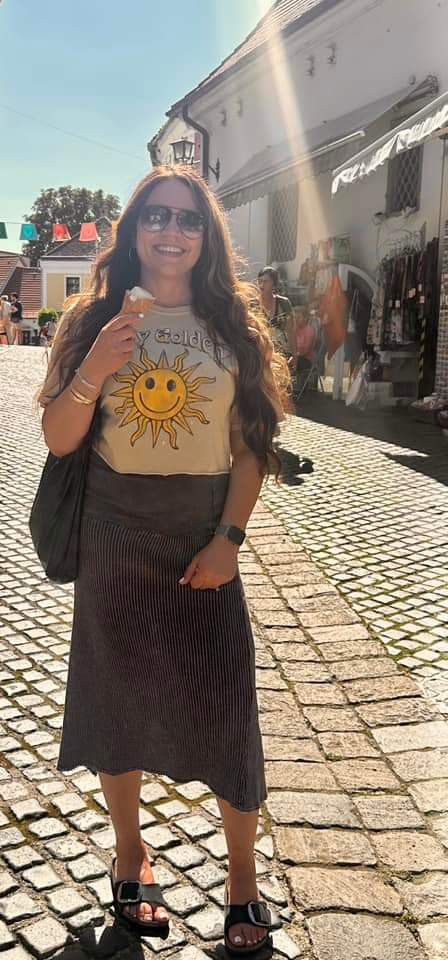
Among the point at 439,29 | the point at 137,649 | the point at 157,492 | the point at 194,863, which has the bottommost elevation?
the point at 194,863

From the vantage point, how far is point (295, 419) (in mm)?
10781

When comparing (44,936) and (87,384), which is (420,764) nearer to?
(44,936)

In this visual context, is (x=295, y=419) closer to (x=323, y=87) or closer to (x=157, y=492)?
(x=323, y=87)

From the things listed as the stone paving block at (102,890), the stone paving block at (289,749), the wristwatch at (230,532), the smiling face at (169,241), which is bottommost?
the stone paving block at (102,890)

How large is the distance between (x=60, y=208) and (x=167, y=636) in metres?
68.4

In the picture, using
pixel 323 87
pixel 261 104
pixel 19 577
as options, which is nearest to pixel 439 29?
pixel 323 87

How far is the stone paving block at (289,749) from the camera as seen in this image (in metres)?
3.03

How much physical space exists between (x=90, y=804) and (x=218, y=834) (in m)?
0.42

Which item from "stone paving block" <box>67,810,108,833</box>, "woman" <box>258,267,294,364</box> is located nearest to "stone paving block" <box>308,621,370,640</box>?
"stone paving block" <box>67,810,108,833</box>

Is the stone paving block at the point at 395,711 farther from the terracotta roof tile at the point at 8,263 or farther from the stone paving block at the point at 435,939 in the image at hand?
the terracotta roof tile at the point at 8,263

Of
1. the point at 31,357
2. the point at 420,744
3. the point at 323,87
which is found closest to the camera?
the point at 420,744

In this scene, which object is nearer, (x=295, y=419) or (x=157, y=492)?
(x=157, y=492)

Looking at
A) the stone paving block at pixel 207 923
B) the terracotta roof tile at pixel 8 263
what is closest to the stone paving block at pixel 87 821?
the stone paving block at pixel 207 923

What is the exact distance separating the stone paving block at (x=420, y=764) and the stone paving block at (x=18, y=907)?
1.25m
